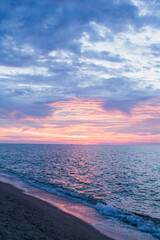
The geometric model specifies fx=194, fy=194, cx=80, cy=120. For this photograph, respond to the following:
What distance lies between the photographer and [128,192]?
24.6 metres

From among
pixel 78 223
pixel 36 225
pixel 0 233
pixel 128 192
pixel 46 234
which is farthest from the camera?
pixel 128 192

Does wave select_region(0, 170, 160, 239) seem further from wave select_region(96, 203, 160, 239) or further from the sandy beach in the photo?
the sandy beach

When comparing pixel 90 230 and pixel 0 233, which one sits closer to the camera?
pixel 0 233

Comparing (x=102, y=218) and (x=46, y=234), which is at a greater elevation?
(x=46, y=234)

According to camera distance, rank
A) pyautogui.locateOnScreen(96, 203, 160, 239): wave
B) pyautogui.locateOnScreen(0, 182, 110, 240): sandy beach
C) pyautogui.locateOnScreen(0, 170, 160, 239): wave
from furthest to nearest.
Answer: pyautogui.locateOnScreen(0, 170, 160, 239): wave < pyautogui.locateOnScreen(96, 203, 160, 239): wave < pyautogui.locateOnScreen(0, 182, 110, 240): sandy beach

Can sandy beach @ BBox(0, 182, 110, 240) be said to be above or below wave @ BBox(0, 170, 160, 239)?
above

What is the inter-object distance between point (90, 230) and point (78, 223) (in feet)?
4.09

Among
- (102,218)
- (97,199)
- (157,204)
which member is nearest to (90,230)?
(102,218)

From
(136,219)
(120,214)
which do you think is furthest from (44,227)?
(136,219)

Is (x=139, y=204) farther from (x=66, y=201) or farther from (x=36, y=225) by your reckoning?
(x=36, y=225)

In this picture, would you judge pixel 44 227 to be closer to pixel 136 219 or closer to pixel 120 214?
pixel 120 214

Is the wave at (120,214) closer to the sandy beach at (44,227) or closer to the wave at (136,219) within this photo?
the wave at (136,219)

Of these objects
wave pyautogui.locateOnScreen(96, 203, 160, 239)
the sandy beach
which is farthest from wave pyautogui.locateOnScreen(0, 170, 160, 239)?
the sandy beach

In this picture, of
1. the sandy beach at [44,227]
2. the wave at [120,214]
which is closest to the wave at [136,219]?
the wave at [120,214]
